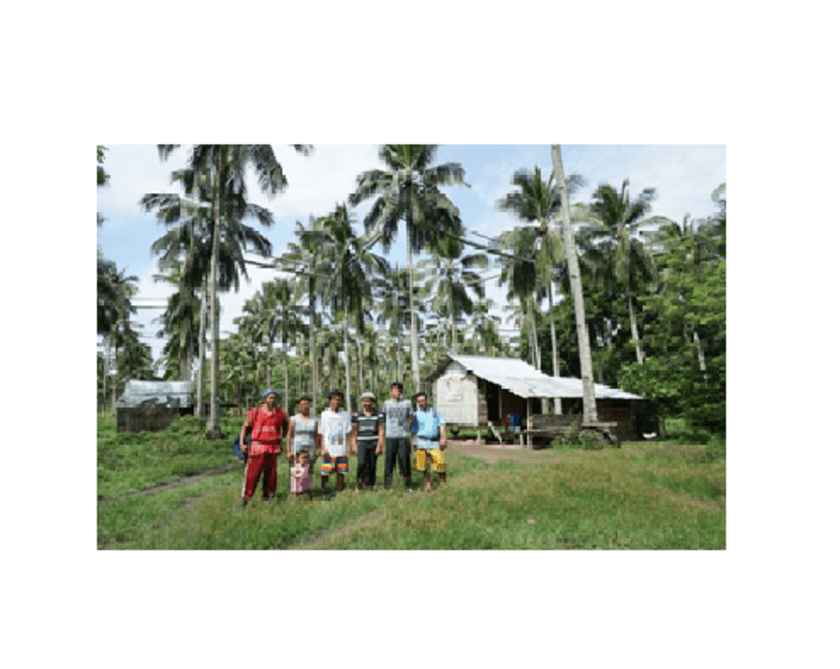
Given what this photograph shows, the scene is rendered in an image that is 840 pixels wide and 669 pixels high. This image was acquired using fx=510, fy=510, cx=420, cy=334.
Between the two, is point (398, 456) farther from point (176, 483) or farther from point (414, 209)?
point (414, 209)

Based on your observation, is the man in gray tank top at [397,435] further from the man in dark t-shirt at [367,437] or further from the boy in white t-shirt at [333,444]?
the boy in white t-shirt at [333,444]

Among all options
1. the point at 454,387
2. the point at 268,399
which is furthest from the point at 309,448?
the point at 454,387

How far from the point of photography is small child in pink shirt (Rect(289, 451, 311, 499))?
18.4 ft

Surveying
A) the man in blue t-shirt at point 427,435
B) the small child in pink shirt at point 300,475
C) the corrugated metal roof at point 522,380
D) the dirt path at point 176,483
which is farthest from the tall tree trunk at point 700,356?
the dirt path at point 176,483

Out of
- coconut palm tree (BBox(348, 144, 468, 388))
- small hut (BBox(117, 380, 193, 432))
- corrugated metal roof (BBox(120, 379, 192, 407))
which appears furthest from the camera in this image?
corrugated metal roof (BBox(120, 379, 192, 407))

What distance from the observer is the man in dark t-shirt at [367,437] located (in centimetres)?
577

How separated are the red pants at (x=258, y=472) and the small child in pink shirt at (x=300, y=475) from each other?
0.23m

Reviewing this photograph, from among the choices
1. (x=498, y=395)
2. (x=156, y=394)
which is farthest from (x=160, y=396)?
(x=498, y=395)

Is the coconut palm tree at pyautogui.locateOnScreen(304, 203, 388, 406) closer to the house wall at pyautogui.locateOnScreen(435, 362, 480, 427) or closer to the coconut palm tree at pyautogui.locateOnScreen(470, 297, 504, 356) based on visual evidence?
the house wall at pyautogui.locateOnScreen(435, 362, 480, 427)

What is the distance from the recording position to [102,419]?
5.73 m

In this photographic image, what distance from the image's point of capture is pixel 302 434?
570 cm

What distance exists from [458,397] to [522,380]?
1647mm

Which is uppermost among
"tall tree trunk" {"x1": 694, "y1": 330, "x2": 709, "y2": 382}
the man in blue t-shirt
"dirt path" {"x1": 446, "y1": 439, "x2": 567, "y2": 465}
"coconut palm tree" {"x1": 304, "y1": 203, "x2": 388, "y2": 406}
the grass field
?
"coconut palm tree" {"x1": 304, "y1": 203, "x2": 388, "y2": 406}

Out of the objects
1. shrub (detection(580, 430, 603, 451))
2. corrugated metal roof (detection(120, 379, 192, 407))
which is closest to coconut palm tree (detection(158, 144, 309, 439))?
shrub (detection(580, 430, 603, 451))
